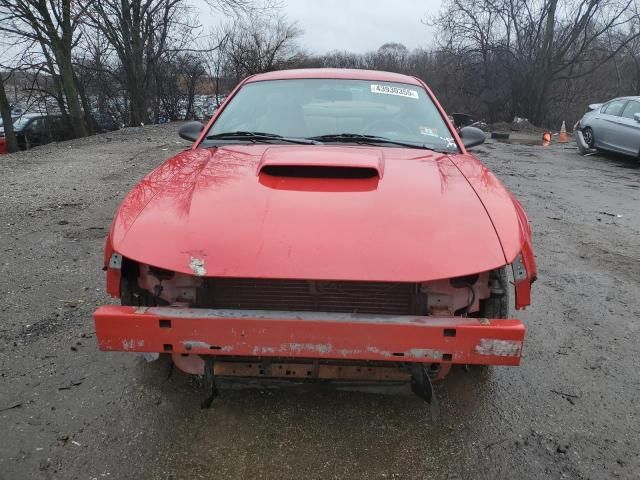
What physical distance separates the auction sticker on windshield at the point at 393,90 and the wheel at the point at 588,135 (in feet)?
36.3

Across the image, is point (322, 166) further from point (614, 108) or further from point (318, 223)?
point (614, 108)

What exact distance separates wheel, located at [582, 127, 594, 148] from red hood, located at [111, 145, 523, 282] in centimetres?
1206

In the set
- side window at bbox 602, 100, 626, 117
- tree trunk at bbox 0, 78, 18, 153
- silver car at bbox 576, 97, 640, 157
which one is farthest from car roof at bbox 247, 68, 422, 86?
tree trunk at bbox 0, 78, 18, 153

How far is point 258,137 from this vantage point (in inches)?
121

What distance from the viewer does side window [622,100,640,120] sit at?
11.0m

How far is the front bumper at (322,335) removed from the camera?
1.89 metres

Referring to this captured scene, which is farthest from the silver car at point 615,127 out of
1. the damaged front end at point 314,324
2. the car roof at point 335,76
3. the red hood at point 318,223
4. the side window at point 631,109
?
the damaged front end at point 314,324

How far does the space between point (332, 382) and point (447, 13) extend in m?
27.8

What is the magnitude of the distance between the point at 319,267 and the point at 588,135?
13.3 metres

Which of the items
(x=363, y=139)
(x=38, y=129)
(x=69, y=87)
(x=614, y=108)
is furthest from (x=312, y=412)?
(x=38, y=129)

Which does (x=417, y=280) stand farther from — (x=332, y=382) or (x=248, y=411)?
(x=248, y=411)

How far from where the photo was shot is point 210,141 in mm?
3160

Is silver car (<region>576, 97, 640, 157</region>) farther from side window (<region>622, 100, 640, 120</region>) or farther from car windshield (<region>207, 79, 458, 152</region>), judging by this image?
car windshield (<region>207, 79, 458, 152</region>)

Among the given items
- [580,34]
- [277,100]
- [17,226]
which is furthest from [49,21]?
[580,34]
